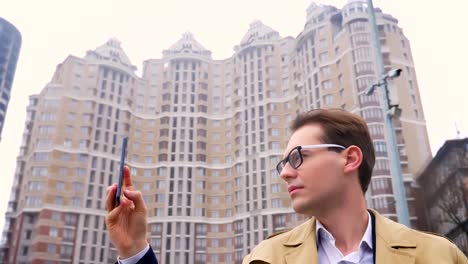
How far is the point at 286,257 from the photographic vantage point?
6.93ft

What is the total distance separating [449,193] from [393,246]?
39018 millimetres

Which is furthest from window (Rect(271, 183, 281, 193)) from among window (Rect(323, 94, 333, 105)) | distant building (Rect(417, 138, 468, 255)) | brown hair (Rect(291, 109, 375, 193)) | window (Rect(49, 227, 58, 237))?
brown hair (Rect(291, 109, 375, 193))

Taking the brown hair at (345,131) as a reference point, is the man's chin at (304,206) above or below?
below

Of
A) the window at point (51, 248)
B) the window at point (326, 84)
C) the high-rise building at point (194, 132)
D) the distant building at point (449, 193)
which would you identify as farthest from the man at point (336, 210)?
the window at point (51, 248)

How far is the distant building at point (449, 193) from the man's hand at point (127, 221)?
117 ft

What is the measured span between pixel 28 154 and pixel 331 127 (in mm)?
64355

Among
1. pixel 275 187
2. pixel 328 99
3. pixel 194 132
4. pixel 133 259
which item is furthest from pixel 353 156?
pixel 194 132

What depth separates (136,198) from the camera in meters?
2.25

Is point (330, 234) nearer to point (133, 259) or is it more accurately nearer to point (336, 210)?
point (336, 210)

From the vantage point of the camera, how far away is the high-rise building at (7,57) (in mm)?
79688

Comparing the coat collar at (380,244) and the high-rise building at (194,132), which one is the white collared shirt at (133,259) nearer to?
the coat collar at (380,244)

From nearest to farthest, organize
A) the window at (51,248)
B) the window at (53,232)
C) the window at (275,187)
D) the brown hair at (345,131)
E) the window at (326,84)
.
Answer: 1. the brown hair at (345,131)
2. the window at (51,248)
3. the window at (53,232)
4. the window at (326,84)
5. the window at (275,187)

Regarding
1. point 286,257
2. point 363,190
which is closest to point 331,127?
point 363,190

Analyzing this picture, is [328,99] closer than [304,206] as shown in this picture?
No
